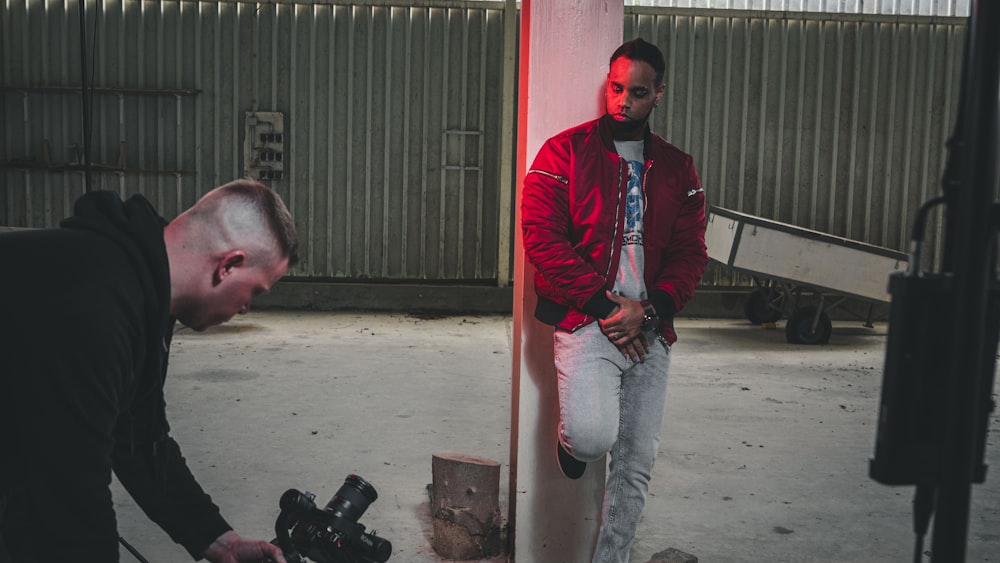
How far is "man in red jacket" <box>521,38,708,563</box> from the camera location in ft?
10.1

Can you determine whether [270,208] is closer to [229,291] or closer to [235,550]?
[229,291]

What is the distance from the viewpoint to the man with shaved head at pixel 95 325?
150 cm

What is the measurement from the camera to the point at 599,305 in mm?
3035

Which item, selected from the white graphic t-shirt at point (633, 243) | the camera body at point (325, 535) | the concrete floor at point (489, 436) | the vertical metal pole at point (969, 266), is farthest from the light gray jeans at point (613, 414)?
the vertical metal pole at point (969, 266)

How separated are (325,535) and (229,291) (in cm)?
53

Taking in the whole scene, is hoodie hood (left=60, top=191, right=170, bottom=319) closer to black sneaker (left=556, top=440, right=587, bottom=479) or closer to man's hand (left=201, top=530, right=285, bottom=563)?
man's hand (left=201, top=530, right=285, bottom=563)

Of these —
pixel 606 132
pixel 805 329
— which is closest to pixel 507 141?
pixel 805 329

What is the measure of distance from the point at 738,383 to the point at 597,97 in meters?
4.62

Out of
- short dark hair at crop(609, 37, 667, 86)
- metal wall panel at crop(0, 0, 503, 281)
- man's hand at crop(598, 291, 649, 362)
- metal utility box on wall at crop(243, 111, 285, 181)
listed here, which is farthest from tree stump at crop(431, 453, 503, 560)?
metal utility box on wall at crop(243, 111, 285, 181)

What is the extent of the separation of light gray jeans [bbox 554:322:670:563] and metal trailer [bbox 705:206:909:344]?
6546 millimetres

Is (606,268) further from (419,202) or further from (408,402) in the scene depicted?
(419,202)

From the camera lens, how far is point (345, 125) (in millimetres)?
11305

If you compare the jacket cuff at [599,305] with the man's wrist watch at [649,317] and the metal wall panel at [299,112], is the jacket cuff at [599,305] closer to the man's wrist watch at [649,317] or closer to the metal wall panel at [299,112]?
the man's wrist watch at [649,317]

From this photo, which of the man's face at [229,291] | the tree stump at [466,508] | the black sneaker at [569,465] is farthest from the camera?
the tree stump at [466,508]
